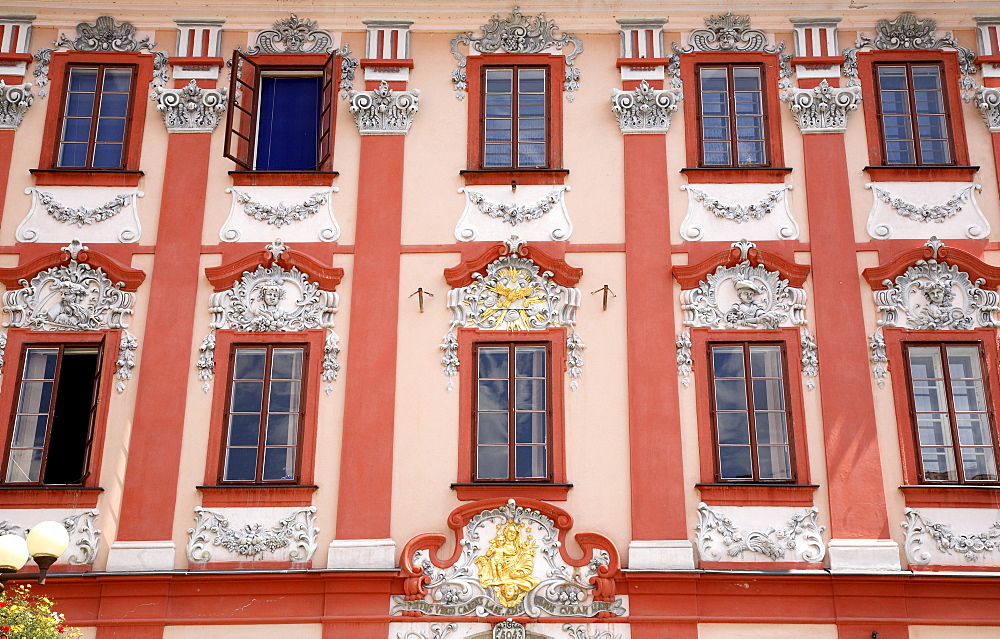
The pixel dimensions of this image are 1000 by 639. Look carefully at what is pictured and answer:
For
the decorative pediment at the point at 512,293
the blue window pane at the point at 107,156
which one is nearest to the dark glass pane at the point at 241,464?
the decorative pediment at the point at 512,293

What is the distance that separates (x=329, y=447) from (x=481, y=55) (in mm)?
5689

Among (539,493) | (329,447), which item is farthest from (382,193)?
(539,493)

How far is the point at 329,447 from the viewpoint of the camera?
1431cm

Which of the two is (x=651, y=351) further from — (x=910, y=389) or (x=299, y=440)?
(x=299, y=440)

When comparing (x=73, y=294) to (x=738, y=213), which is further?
(x=738, y=213)

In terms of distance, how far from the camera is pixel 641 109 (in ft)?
51.6

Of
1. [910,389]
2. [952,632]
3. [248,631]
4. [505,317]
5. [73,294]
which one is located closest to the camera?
[952,632]

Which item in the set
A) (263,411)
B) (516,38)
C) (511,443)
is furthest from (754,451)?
(516,38)


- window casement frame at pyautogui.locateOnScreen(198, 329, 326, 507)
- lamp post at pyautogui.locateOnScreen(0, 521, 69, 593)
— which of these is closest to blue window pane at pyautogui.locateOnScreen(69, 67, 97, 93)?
window casement frame at pyautogui.locateOnScreen(198, 329, 326, 507)

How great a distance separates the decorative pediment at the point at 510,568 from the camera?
13.6 meters

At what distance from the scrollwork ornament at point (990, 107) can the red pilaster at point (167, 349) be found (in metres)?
10.1

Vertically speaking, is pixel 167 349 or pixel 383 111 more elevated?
pixel 383 111

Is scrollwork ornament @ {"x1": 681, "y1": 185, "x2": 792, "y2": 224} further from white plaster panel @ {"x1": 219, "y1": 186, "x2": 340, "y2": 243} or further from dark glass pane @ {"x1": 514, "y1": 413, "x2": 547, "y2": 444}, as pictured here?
white plaster panel @ {"x1": 219, "y1": 186, "x2": 340, "y2": 243}

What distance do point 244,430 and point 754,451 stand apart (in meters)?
6.08
